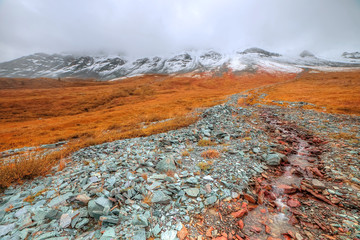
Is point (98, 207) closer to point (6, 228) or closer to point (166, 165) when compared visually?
point (6, 228)

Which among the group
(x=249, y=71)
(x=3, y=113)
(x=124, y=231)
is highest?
(x=249, y=71)

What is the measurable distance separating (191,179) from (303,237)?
13.3 feet

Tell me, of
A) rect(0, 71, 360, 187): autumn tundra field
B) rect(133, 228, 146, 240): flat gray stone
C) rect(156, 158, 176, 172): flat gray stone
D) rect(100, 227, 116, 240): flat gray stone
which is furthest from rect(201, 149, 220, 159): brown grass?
rect(0, 71, 360, 187): autumn tundra field

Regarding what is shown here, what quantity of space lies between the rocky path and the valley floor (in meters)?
0.03

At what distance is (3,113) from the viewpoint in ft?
148

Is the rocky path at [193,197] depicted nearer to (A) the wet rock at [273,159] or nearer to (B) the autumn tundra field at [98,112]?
(A) the wet rock at [273,159]

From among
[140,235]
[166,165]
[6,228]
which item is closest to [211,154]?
[166,165]

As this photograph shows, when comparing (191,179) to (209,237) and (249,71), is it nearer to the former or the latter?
(209,237)

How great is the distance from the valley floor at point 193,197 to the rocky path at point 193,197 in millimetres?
33

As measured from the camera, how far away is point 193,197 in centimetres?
561

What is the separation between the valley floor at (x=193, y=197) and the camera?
4.33 meters

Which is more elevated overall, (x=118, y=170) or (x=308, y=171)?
(x=118, y=170)

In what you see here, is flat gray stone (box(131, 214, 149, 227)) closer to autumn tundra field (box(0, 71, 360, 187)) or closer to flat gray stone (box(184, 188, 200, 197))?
flat gray stone (box(184, 188, 200, 197))

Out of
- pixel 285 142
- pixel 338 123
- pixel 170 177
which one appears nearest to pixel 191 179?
pixel 170 177
